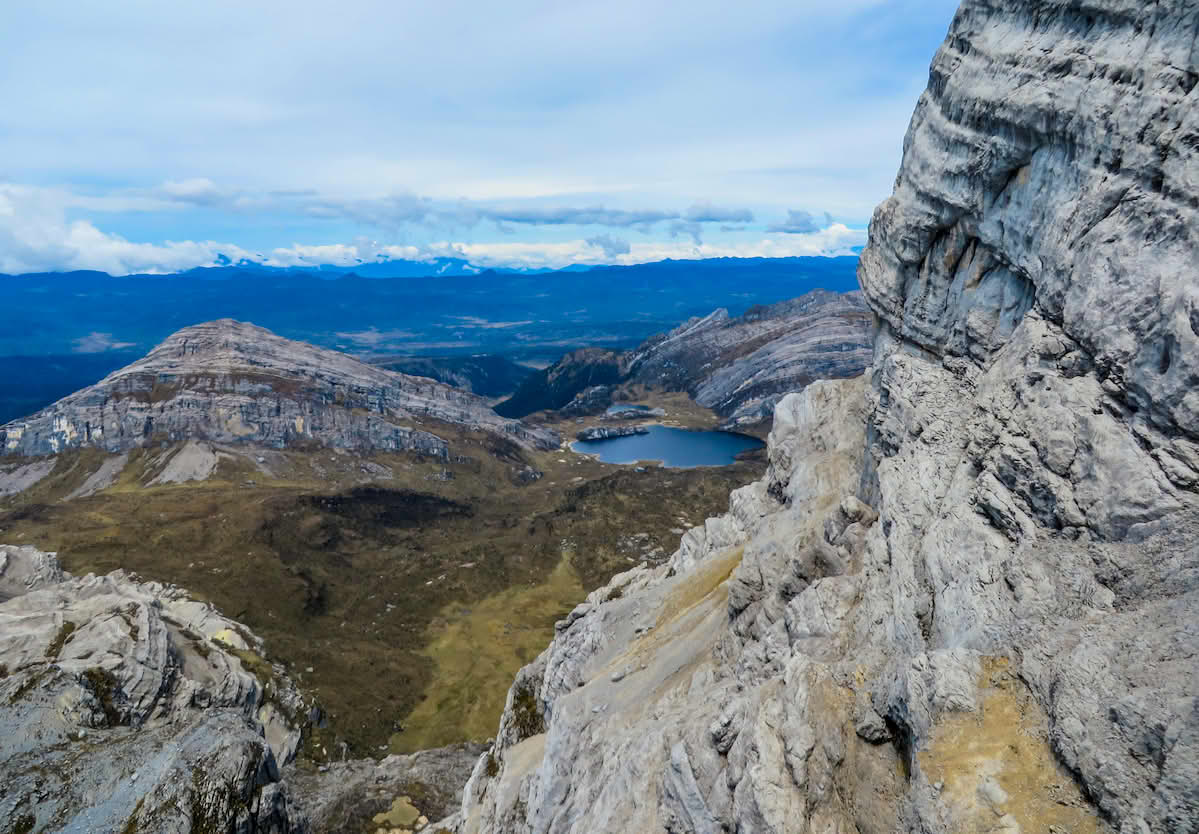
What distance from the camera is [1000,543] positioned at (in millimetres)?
21672

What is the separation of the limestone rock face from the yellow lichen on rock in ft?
133

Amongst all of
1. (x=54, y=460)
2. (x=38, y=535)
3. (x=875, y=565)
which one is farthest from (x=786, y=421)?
(x=54, y=460)

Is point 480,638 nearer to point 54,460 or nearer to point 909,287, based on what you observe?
point 909,287

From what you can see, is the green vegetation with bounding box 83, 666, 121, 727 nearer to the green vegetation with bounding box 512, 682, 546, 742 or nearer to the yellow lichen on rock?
the green vegetation with bounding box 512, 682, 546, 742

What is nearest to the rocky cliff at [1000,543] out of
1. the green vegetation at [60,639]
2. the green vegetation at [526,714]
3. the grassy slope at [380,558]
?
the green vegetation at [526,714]

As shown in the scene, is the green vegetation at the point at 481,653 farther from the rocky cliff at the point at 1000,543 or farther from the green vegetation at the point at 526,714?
Answer: the rocky cliff at the point at 1000,543

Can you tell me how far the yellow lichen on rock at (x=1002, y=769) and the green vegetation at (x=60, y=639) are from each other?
203ft

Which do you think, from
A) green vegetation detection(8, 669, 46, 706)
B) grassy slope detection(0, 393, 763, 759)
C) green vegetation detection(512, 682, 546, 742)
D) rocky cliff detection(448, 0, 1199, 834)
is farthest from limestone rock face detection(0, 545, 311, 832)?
rocky cliff detection(448, 0, 1199, 834)

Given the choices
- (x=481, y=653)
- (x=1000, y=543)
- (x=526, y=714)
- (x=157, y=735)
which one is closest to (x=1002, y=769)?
(x=1000, y=543)

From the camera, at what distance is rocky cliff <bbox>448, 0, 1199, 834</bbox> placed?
16703 millimetres

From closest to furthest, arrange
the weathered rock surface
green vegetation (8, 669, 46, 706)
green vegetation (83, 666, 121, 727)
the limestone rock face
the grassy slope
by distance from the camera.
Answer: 1. the limestone rock face
2. green vegetation (8, 669, 46, 706)
3. green vegetation (83, 666, 121, 727)
4. the weathered rock surface
5. the grassy slope

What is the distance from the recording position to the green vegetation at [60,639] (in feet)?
171

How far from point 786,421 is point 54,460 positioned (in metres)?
195

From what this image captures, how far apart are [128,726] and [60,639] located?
42.3 ft
